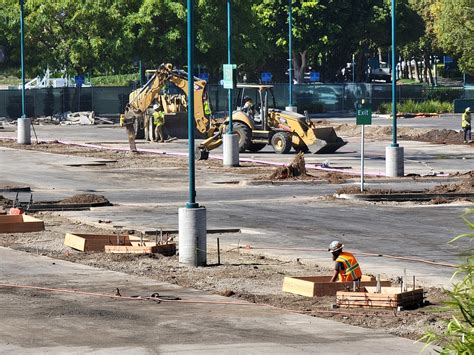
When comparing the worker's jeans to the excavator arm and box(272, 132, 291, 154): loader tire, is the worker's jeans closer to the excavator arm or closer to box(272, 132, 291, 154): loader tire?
box(272, 132, 291, 154): loader tire

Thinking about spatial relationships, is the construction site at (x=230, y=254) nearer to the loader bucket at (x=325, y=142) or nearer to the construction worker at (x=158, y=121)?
the loader bucket at (x=325, y=142)

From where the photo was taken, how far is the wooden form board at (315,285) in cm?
1848

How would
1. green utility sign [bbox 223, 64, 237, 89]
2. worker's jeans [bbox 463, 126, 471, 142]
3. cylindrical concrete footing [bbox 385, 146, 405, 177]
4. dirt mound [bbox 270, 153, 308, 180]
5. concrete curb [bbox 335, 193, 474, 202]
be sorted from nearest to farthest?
1. concrete curb [bbox 335, 193, 474, 202]
2. green utility sign [bbox 223, 64, 237, 89]
3. cylindrical concrete footing [bbox 385, 146, 405, 177]
4. dirt mound [bbox 270, 153, 308, 180]
5. worker's jeans [bbox 463, 126, 471, 142]

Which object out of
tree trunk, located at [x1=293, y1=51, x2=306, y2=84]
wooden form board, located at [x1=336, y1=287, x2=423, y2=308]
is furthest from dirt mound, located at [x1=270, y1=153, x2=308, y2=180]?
tree trunk, located at [x1=293, y1=51, x2=306, y2=84]

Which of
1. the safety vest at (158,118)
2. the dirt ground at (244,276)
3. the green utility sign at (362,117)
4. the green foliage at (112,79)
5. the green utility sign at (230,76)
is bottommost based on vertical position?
the dirt ground at (244,276)

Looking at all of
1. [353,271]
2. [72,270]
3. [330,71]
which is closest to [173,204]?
[72,270]

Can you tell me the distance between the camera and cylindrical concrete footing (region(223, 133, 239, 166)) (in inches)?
1769

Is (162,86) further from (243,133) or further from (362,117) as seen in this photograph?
(362,117)

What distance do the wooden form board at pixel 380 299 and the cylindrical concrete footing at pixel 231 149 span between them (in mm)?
27520

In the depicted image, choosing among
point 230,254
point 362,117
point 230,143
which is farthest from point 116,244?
point 230,143

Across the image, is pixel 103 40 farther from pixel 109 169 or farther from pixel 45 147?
pixel 109 169

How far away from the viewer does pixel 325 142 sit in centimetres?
5169

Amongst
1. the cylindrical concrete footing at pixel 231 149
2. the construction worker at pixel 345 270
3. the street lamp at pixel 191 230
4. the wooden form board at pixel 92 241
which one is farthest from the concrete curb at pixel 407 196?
the construction worker at pixel 345 270

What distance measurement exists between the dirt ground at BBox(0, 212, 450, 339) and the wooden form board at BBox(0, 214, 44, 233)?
0.77ft
